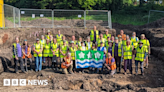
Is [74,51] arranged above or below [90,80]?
above

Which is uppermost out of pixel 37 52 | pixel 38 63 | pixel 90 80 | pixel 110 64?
pixel 37 52

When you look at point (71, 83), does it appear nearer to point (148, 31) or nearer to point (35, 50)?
point (35, 50)

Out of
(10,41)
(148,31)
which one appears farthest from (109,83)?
(148,31)

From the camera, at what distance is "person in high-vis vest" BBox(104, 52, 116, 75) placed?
956 cm

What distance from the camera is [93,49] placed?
10.3 meters

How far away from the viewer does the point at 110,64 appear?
966 cm

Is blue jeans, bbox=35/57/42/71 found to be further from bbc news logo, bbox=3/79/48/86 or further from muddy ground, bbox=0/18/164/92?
bbc news logo, bbox=3/79/48/86

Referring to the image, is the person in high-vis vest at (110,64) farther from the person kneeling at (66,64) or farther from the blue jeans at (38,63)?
the blue jeans at (38,63)

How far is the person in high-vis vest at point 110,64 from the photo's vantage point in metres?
9.56

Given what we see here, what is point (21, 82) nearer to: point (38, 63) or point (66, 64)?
point (38, 63)

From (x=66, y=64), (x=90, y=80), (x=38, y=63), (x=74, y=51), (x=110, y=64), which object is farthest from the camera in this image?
(x=38, y=63)

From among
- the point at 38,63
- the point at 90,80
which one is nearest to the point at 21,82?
the point at 38,63

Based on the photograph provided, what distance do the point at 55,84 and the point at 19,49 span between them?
10.1 ft

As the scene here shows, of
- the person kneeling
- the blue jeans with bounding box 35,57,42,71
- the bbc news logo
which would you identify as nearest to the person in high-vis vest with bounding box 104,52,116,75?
the person kneeling
